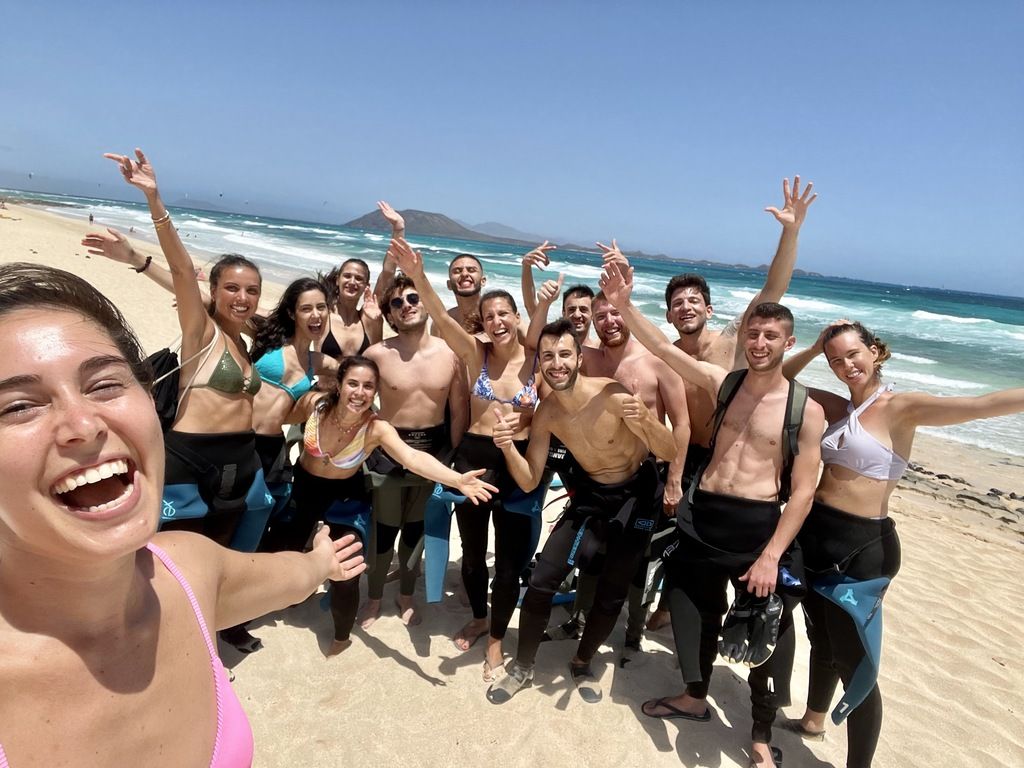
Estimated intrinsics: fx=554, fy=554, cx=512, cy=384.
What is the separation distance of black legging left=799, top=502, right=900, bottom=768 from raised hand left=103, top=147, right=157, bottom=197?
4.18m

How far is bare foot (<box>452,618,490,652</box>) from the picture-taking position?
405 cm

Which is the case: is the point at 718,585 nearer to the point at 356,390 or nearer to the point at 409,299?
the point at 356,390

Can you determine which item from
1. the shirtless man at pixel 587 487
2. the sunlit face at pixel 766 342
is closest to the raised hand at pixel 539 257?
the shirtless man at pixel 587 487

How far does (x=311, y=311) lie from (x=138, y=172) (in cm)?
134

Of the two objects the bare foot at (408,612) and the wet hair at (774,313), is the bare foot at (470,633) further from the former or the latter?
the wet hair at (774,313)

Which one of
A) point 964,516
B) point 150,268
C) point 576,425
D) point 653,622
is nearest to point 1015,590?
point 964,516

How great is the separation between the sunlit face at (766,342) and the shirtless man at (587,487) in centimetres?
67

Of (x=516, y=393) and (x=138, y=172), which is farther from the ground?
(x=138, y=172)

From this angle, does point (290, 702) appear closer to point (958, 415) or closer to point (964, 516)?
point (958, 415)

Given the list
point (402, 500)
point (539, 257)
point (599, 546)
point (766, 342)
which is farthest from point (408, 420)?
point (766, 342)

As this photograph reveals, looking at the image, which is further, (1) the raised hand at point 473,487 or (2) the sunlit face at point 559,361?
(2) the sunlit face at point 559,361

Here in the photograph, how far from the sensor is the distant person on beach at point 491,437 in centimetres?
382

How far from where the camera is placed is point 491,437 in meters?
3.92

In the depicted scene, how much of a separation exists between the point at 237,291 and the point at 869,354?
147 inches
